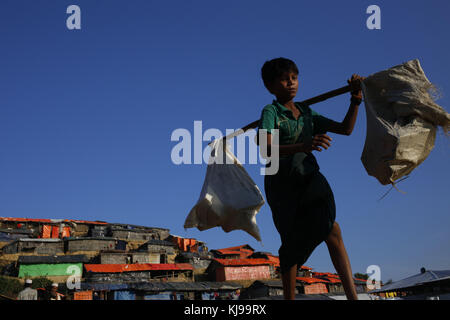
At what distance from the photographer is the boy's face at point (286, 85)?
8.38ft

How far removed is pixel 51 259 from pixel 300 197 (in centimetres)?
3751

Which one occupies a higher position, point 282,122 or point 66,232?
point 66,232

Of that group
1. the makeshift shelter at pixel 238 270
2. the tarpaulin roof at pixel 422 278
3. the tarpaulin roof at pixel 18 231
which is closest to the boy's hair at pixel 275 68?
the tarpaulin roof at pixel 422 278

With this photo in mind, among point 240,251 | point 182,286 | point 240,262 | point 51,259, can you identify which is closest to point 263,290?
point 240,262

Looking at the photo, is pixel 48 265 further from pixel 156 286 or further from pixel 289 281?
pixel 289 281

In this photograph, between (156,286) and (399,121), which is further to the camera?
(156,286)

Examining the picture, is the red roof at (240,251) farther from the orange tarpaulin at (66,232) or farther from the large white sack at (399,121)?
the large white sack at (399,121)

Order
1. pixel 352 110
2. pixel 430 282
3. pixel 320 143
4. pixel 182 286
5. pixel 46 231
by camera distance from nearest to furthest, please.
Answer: pixel 320 143
pixel 352 110
pixel 430 282
pixel 182 286
pixel 46 231

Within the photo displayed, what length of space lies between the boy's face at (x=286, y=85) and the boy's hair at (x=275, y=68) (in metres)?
0.03

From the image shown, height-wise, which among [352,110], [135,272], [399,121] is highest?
[135,272]

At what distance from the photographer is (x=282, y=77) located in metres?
2.55

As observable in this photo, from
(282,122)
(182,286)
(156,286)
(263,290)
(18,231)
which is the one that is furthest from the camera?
(18,231)
